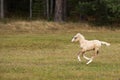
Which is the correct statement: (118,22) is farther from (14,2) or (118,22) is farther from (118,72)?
(118,72)

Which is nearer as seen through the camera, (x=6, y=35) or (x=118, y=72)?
(x=118, y=72)

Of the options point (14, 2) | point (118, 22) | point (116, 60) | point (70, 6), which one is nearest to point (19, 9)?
point (14, 2)

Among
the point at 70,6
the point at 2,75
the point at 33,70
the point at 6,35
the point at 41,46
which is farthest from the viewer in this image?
the point at 70,6

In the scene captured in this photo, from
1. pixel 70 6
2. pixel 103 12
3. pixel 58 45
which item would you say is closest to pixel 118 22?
pixel 103 12

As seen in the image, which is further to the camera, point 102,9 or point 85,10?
point 85,10

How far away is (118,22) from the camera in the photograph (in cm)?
4072

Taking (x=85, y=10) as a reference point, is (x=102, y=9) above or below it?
above

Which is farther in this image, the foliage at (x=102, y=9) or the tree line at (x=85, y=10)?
the tree line at (x=85, y=10)

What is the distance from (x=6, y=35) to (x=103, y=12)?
10.5m

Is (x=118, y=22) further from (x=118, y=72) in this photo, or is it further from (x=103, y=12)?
(x=118, y=72)

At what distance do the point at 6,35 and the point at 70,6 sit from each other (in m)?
20.2

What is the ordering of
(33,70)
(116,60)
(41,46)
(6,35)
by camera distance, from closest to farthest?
(33,70), (116,60), (41,46), (6,35)

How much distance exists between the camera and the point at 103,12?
3947 centimetres

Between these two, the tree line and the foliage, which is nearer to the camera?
the foliage
